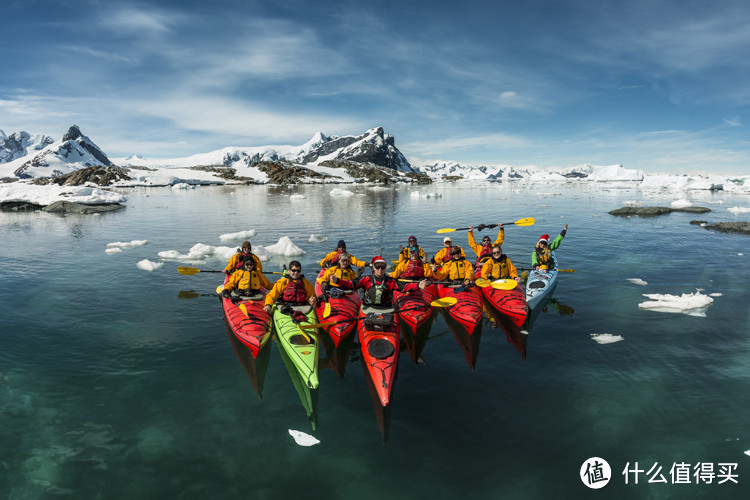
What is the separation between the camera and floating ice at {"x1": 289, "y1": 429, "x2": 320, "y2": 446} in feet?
24.4

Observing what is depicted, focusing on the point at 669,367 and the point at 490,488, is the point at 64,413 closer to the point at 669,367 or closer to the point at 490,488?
the point at 490,488

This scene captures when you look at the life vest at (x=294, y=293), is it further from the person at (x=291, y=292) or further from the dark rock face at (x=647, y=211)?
the dark rock face at (x=647, y=211)

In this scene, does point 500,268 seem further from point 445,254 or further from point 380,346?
point 380,346

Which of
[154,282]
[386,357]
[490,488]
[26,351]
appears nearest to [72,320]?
[26,351]

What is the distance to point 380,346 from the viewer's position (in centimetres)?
902

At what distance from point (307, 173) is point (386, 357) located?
147 metres

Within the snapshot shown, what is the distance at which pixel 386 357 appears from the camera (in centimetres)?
866

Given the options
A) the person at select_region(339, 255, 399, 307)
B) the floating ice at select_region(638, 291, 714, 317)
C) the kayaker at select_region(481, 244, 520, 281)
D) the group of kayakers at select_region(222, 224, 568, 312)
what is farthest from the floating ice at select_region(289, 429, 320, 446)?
the floating ice at select_region(638, 291, 714, 317)

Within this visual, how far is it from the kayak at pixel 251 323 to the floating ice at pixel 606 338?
992cm

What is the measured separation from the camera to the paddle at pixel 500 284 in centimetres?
1254


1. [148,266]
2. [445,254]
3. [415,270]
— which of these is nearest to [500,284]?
[415,270]

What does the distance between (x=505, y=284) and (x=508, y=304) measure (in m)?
0.78

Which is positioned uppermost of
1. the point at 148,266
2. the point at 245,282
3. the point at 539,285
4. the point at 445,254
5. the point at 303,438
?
the point at 445,254

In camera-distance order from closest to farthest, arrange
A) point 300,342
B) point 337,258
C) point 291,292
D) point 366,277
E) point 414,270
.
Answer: point 300,342 → point 291,292 → point 366,277 → point 414,270 → point 337,258
